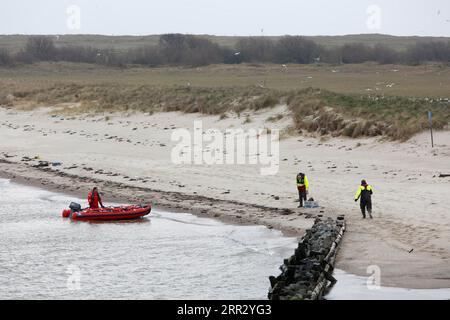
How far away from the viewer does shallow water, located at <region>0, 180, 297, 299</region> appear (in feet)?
68.5

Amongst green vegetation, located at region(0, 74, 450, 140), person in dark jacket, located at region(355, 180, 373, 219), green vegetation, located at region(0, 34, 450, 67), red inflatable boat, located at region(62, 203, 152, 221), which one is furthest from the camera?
green vegetation, located at region(0, 34, 450, 67)

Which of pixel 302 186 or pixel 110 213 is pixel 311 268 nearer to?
pixel 302 186

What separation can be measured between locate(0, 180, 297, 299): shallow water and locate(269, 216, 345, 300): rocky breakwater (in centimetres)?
103

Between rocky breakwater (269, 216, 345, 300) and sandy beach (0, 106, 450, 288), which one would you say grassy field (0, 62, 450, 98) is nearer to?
sandy beach (0, 106, 450, 288)

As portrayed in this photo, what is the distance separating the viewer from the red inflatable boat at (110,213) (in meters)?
→ 28.6

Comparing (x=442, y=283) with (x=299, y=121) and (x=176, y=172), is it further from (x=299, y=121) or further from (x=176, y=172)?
(x=299, y=121)

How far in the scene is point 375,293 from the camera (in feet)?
62.2

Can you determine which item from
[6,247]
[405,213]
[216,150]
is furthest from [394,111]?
[6,247]

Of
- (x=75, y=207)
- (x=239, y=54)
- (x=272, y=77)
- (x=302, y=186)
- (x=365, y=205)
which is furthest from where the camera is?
(x=239, y=54)

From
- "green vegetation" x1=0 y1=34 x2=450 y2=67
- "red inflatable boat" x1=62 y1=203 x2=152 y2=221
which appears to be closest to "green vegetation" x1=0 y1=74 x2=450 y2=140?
"red inflatable boat" x1=62 y1=203 x2=152 y2=221

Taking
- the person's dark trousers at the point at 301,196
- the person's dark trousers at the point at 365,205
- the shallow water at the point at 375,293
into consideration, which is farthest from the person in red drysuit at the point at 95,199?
the shallow water at the point at 375,293

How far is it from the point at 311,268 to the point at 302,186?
7.72m

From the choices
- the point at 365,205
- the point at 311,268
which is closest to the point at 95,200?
the point at 365,205

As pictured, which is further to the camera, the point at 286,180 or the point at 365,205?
the point at 286,180
